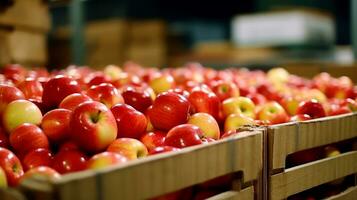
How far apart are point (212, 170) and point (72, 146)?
39 cm

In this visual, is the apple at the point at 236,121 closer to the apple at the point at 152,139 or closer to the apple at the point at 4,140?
the apple at the point at 152,139

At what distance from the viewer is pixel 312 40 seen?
18.6ft

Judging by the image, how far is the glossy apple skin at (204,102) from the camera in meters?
1.58

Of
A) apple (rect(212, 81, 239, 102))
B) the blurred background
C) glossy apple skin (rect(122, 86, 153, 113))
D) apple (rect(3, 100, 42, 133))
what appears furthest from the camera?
the blurred background

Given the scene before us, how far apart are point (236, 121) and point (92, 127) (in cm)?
55

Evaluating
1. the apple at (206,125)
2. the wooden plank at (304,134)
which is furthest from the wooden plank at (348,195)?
the apple at (206,125)

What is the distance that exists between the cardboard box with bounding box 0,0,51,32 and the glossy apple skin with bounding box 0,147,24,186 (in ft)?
6.35

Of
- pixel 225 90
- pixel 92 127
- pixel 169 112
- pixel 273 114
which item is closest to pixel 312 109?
pixel 273 114

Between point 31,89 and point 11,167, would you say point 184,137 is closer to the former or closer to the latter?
point 11,167

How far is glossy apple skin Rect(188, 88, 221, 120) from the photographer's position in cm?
158

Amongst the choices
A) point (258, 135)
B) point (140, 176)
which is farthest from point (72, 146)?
point (258, 135)

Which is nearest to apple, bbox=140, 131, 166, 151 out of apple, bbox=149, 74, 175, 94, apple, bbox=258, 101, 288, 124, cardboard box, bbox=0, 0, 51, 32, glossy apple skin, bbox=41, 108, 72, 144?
glossy apple skin, bbox=41, 108, 72, 144

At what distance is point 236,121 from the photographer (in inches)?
59.5

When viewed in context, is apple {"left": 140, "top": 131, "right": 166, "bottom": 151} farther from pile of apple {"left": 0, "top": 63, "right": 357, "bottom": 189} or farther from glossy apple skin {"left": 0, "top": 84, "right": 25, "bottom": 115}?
glossy apple skin {"left": 0, "top": 84, "right": 25, "bottom": 115}
